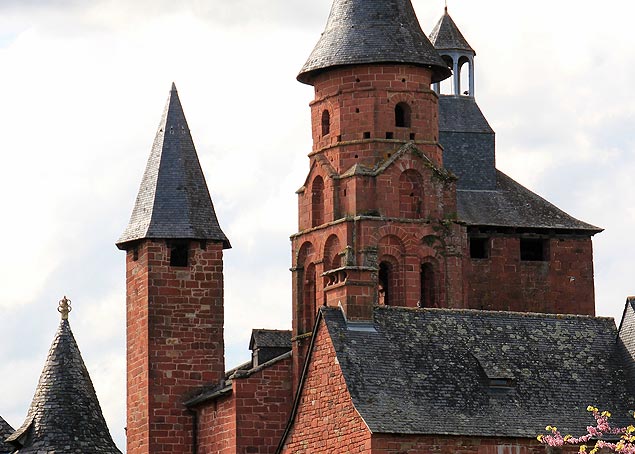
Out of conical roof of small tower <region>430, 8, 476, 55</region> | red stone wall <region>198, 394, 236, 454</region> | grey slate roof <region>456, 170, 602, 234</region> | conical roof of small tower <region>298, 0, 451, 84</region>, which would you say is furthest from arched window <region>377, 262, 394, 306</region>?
conical roof of small tower <region>430, 8, 476, 55</region>

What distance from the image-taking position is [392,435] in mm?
77188

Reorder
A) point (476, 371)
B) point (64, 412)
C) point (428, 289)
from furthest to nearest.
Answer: point (428, 289) < point (64, 412) < point (476, 371)

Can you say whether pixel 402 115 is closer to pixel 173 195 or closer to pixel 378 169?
pixel 378 169

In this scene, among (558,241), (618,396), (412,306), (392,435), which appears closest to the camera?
(392,435)

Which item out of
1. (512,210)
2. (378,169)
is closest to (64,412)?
(378,169)

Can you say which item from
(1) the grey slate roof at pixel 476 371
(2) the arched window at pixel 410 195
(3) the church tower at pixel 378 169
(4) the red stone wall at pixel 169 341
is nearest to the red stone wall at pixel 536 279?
(3) the church tower at pixel 378 169

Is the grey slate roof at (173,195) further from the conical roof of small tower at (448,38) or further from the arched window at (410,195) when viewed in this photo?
the conical roof of small tower at (448,38)

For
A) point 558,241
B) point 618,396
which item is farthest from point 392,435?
point 558,241

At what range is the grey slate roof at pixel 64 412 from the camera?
8231 centimetres

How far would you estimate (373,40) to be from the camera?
307 feet

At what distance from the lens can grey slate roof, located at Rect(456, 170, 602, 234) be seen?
9819 cm

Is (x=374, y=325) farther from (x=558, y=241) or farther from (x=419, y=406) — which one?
(x=558, y=241)

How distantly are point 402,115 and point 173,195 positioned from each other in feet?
27.9

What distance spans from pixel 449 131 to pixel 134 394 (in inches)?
698
